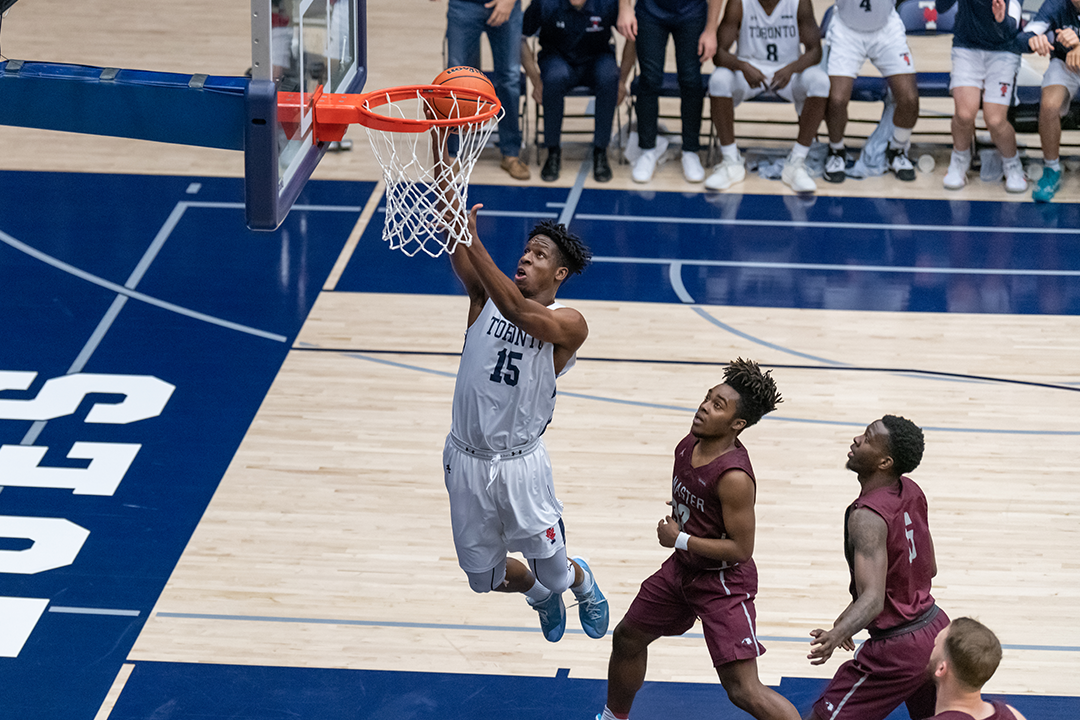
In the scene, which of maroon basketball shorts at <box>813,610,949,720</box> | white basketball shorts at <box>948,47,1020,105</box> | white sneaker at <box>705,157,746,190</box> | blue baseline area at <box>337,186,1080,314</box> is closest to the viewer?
maroon basketball shorts at <box>813,610,949,720</box>

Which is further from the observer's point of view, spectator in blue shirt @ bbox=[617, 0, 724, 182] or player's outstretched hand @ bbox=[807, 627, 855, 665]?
spectator in blue shirt @ bbox=[617, 0, 724, 182]

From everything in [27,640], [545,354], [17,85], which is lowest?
[27,640]

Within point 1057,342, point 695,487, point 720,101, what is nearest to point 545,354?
point 695,487

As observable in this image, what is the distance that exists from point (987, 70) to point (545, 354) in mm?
7259

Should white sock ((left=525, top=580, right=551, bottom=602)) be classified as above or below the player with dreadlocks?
below

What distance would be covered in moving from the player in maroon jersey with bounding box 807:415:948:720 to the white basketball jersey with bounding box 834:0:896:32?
280 inches

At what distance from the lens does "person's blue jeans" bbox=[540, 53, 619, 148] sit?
36.1 ft

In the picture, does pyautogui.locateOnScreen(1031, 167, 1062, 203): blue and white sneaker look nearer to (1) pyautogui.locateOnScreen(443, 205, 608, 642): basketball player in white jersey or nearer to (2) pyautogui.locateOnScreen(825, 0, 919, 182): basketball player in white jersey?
(2) pyautogui.locateOnScreen(825, 0, 919, 182): basketball player in white jersey

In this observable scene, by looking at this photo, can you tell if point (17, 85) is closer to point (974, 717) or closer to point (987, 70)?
point (974, 717)

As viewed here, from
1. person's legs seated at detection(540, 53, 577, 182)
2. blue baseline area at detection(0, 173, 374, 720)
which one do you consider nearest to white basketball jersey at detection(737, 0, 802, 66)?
person's legs seated at detection(540, 53, 577, 182)

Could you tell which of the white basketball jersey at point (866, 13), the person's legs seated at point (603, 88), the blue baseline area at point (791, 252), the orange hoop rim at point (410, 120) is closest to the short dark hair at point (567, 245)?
the orange hoop rim at point (410, 120)

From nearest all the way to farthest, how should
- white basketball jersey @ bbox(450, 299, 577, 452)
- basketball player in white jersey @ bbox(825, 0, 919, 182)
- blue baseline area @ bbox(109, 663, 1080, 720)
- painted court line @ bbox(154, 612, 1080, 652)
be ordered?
white basketball jersey @ bbox(450, 299, 577, 452), blue baseline area @ bbox(109, 663, 1080, 720), painted court line @ bbox(154, 612, 1080, 652), basketball player in white jersey @ bbox(825, 0, 919, 182)

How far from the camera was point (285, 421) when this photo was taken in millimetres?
7887

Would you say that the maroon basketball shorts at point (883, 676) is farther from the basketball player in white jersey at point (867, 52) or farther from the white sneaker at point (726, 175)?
the basketball player in white jersey at point (867, 52)
